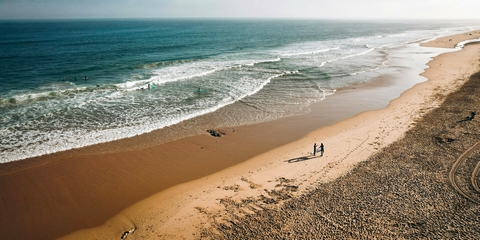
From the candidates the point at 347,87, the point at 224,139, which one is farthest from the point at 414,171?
the point at 347,87

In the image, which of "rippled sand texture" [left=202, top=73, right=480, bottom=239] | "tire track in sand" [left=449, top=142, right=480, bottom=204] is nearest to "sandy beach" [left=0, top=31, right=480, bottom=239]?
"rippled sand texture" [left=202, top=73, right=480, bottom=239]

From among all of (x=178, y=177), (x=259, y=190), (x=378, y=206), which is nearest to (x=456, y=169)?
(x=378, y=206)

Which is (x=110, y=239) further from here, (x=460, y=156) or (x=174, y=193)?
(x=460, y=156)

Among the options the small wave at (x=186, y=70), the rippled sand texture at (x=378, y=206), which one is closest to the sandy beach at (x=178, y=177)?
the rippled sand texture at (x=378, y=206)

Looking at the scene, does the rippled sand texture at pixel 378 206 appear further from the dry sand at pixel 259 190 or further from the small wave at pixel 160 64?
the small wave at pixel 160 64

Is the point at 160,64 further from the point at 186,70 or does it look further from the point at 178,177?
the point at 178,177

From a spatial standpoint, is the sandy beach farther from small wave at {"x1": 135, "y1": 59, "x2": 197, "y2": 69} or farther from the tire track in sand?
small wave at {"x1": 135, "y1": 59, "x2": 197, "y2": 69}
